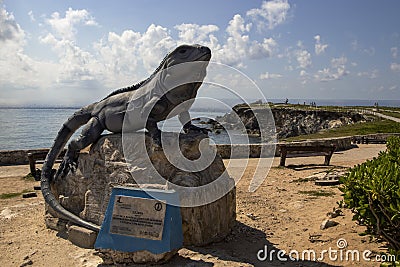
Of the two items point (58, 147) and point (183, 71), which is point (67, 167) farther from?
point (183, 71)

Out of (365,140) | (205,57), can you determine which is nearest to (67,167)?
(205,57)

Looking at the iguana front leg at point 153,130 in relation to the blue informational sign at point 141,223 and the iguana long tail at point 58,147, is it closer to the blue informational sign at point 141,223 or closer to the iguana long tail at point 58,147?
the blue informational sign at point 141,223

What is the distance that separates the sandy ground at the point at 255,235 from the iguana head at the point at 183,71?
97.7 inches

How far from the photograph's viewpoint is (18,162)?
14664mm

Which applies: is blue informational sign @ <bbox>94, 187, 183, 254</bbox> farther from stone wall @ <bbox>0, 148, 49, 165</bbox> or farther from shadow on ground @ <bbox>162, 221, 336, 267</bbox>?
stone wall @ <bbox>0, 148, 49, 165</bbox>

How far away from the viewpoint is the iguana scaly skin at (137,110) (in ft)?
18.8

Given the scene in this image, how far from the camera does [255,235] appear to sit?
21.4 ft

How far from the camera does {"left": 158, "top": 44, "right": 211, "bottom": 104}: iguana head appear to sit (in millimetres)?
5605

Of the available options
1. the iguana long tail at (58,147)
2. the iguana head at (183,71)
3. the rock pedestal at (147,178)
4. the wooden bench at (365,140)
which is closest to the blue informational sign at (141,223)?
the rock pedestal at (147,178)

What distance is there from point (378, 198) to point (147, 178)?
10.9ft

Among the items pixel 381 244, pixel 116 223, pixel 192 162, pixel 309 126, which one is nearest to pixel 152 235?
pixel 116 223

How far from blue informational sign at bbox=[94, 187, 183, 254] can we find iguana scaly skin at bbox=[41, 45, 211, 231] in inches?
44.2

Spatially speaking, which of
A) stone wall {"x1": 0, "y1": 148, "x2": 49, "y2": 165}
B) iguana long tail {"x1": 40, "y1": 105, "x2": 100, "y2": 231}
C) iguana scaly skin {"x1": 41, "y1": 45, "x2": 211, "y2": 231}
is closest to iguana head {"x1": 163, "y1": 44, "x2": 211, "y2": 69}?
iguana scaly skin {"x1": 41, "y1": 45, "x2": 211, "y2": 231}

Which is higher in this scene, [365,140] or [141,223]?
[141,223]
